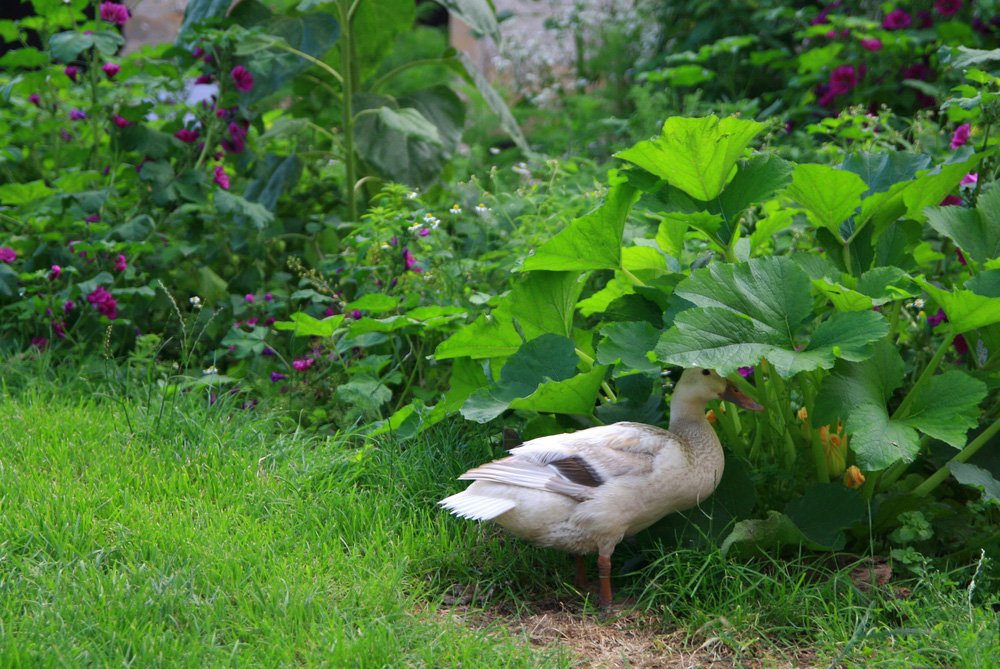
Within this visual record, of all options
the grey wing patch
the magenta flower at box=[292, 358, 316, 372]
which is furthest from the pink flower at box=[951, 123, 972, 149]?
the magenta flower at box=[292, 358, 316, 372]

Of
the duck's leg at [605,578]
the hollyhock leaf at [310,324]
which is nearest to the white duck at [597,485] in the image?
the duck's leg at [605,578]

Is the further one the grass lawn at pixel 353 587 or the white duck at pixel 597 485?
the white duck at pixel 597 485

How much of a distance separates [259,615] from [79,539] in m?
0.54

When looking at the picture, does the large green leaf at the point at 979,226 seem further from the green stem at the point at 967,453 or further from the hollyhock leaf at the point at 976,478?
the hollyhock leaf at the point at 976,478

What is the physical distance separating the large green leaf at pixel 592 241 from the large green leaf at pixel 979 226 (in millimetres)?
733

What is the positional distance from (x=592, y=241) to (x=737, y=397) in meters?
0.52

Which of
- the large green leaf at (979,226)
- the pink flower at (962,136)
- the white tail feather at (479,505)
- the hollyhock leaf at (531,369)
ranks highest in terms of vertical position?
the pink flower at (962,136)

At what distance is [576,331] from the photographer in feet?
7.72

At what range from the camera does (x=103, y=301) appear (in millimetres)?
3117

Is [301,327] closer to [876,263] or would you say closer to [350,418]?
[350,418]

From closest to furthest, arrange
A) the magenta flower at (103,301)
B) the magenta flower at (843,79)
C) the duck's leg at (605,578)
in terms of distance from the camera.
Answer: the duck's leg at (605,578) → the magenta flower at (103,301) → the magenta flower at (843,79)

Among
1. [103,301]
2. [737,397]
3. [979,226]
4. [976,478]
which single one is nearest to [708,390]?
[737,397]

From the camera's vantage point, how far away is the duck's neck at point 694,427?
1.96m

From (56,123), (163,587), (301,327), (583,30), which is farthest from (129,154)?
Result: (583,30)
